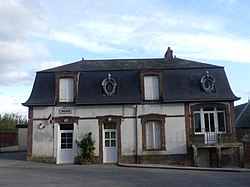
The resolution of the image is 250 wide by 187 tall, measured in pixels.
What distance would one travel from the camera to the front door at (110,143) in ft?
70.6

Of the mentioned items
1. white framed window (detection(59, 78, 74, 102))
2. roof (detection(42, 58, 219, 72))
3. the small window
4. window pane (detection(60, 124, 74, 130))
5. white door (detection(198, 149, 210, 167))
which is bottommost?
white door (detection(198, 149, 210, 167))

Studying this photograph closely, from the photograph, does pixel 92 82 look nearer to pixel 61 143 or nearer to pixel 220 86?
pixel 61 143

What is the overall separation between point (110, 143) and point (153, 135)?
291cm

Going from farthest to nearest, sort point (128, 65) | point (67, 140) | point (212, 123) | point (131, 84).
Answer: point (128, 65)
point (131, 84)
point (67, 140)
point (212, 123)

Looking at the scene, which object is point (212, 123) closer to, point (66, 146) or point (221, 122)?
point (221, 122)

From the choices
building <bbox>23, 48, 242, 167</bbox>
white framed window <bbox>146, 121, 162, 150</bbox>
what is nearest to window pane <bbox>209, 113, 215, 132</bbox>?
building <bbox>23, 48, 242, 167</bbox>

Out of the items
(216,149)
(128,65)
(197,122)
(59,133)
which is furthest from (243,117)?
(59,133)

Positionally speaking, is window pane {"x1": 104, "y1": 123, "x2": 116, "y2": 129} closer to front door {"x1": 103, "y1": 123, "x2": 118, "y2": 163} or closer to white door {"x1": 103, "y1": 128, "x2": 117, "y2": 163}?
front door {"x1": 103, "y1": 123, "x2": 118, "y2": 163}

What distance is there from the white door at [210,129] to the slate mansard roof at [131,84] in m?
1.19

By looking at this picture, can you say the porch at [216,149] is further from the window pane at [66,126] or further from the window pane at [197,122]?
the window pane at [66,126]

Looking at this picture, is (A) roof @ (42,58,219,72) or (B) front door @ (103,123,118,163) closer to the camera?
(B) front door @ (103,123,118,163)

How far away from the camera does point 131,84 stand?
→ 22594mm

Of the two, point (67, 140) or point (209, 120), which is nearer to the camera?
point (209, 120)

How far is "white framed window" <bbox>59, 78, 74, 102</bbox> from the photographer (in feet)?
73.0
